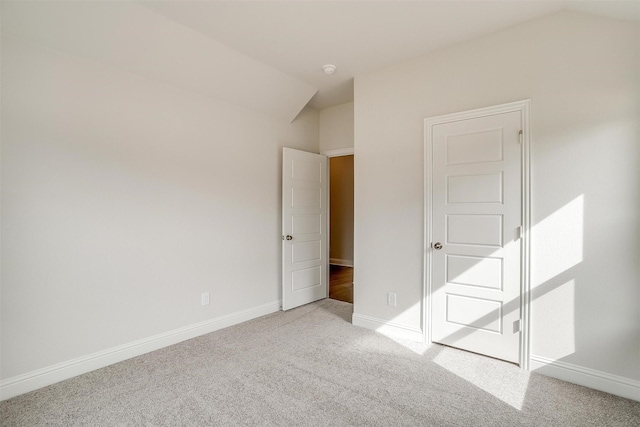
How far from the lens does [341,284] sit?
5461mm

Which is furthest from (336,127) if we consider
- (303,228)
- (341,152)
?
(303,228)

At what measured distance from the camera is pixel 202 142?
3.25 metres

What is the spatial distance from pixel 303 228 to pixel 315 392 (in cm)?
226

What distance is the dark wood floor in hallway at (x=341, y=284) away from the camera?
15.4 ft

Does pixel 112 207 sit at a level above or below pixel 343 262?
above

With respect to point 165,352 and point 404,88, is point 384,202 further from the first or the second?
point 165,352

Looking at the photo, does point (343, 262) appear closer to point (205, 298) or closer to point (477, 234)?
point (205, 298)

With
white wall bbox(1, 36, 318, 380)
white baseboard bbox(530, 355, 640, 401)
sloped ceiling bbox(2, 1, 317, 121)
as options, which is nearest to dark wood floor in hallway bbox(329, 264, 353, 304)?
white wall bbox(1, 36, 318, 380)

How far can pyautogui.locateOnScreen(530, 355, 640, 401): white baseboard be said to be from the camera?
210 cm

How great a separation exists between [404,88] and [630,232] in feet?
6.82

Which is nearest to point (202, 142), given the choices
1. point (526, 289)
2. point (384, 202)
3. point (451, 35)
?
point (384, 202)

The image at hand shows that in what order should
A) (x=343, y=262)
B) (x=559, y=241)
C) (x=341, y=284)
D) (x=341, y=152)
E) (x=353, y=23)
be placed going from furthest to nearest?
(x=343, y=262) → (x=341, y=284) → (x=341, y=152) → (x=353, y=23) → (x=559, y=241)

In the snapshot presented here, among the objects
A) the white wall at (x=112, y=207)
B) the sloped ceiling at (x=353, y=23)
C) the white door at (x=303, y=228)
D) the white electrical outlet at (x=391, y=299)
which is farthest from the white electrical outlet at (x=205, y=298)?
the sloped ceiling at (x=353, y=23)

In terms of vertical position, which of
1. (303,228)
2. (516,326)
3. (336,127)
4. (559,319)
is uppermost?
(336,127)
